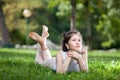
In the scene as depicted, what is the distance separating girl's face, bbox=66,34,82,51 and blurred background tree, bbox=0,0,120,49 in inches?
726

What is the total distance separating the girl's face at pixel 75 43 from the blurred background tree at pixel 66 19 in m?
18.5

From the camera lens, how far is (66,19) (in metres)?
59.3


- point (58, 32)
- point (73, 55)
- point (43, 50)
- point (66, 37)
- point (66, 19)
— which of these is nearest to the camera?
point (73, 55)

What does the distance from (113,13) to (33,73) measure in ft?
96.3

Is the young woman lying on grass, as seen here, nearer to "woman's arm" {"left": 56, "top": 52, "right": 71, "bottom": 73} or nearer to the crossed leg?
"woman's arm" {"left": 56, "top": 52, "right": 71, "bottom": 73}

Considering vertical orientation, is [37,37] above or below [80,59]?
above

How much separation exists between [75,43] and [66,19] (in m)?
51.5

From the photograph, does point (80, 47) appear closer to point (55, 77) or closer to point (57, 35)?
point (55, 77)

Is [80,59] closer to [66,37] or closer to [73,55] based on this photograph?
[73,55]

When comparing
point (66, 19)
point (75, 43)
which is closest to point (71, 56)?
point (75, 43)

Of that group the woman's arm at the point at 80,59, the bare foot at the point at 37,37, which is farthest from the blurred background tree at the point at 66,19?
the woman's arm at the point at 80,59

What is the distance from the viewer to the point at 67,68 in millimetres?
7980

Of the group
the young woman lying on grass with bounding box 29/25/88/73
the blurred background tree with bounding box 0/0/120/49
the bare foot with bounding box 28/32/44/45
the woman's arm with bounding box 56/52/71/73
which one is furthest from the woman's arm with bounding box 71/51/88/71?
the blurred background tree with bounding box 0/0/120/49

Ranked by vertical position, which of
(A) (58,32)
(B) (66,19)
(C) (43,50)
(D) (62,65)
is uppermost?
(B) (66,19)
